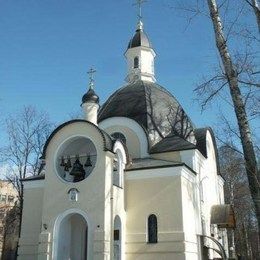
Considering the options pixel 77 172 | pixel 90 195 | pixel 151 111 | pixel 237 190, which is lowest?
pixel 90 195

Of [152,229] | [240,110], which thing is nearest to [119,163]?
[152,229]

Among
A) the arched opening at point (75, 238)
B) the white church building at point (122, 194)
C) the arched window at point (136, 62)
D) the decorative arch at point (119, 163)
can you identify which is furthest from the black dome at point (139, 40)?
the arched opening at point (75, 238)

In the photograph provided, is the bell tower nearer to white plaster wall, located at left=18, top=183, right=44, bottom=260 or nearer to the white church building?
the white church building

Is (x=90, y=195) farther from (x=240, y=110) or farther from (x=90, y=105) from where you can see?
(x=240, y=110)

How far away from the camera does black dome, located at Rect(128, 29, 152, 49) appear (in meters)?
27.1

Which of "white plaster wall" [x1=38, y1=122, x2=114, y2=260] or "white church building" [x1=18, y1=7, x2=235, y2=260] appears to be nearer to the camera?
"white plaster wall" [x1=38, y1=122, x2=114, y2=260]

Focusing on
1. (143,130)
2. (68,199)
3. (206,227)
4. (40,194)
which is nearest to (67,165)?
(68,199)

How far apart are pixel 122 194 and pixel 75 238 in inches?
122

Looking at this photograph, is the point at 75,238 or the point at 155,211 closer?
the point at 155,211

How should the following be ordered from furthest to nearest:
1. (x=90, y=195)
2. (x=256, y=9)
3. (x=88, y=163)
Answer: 1. (x=88, y=163)
2. (x=90, y=195)
3. (x=256, y=9)

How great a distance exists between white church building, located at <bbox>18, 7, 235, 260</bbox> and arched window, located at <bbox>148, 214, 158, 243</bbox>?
4cm

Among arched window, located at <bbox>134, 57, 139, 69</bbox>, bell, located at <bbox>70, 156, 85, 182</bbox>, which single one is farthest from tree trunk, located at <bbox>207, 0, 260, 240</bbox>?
arched window, located at <bbox>134, 57, 139, 69</bbox>

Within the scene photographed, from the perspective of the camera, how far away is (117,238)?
1723 centimetres

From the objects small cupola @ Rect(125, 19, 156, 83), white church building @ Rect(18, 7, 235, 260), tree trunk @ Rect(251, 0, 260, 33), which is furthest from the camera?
small cupola @ Rect(125, 19, 156, 83)
